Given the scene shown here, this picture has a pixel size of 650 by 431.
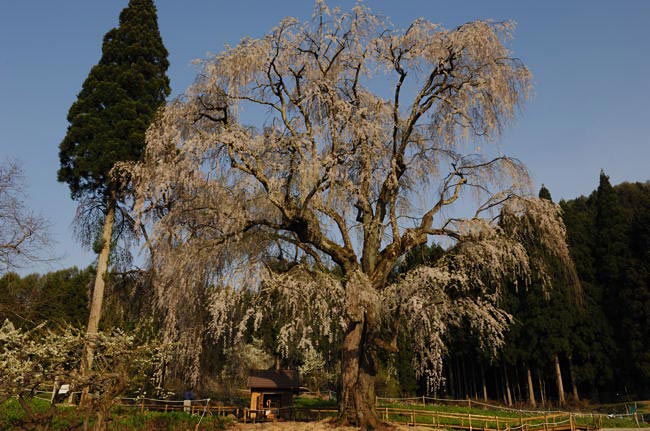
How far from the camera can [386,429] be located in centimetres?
1383

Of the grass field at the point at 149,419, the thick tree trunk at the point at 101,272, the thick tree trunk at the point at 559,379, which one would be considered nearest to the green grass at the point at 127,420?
the grass field at the point at 149,419

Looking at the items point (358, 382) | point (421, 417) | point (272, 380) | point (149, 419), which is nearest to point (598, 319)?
point (421, 417)

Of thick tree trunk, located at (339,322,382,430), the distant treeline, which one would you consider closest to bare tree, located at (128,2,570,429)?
thick tree trunk, located at (339,322,382,430)

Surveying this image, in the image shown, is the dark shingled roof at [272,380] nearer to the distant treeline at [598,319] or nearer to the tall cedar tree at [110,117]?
the tall cedar tree at [110,117]

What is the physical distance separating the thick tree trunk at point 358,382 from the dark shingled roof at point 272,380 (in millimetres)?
6512

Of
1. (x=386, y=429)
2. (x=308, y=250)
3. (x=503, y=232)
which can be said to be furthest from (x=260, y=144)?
(x=386, y=429)

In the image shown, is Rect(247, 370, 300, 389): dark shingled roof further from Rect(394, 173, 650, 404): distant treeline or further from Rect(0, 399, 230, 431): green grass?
Rect(394, 173, 650, 404): distant treeline

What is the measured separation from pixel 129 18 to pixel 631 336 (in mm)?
32922

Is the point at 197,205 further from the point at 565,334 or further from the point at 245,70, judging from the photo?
the point at 565,334

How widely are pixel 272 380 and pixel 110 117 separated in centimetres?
1293

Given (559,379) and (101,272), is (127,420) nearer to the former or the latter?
(101,272)

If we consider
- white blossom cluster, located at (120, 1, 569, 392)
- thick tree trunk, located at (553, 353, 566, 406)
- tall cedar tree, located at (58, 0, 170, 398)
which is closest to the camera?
white blossom cluster, located at (120, 1, 569, 392)

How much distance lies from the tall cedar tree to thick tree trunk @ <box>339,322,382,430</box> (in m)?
9.99

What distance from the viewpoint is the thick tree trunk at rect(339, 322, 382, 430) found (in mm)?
13992
